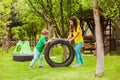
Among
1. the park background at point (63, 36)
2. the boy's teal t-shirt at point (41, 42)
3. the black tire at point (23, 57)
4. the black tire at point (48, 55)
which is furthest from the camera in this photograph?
the black tire at point (23, 57)

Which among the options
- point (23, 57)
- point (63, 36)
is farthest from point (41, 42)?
point (23, 57)

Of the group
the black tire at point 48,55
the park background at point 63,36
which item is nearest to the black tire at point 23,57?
the park background at point 63,36

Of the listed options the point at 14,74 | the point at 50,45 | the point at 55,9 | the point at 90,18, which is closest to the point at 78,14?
the point at 90,18

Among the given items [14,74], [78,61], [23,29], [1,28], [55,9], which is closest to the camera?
[14,74]

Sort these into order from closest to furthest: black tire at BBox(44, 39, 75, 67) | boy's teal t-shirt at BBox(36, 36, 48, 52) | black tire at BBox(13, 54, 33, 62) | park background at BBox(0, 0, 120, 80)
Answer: park background at BBox(0, 0, 120, 80) < boy's teal t-shirt at BBox(36, 36, 48, 52) < black tire at BBox(44, 39, 75, 67) < black tire at BBox(13, 54, 33, 62)

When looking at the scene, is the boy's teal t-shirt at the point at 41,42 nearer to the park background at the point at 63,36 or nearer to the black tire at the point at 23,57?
the park background at the point at 63,36

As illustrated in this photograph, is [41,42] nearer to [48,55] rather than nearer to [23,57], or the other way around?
[48,55]

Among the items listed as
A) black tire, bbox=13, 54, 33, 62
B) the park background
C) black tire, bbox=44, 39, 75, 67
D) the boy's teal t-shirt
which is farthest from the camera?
black tire, bbox=13, 54, 33, 62

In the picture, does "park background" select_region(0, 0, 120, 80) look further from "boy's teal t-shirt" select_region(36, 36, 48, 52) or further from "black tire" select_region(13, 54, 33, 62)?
"boy's teal t-shirt" select_region(36, 36, 48, 52)

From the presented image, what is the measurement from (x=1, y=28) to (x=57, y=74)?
17.0 m

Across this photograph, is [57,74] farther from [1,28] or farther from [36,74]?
[1,28]

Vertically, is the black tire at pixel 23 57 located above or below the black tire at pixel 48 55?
below

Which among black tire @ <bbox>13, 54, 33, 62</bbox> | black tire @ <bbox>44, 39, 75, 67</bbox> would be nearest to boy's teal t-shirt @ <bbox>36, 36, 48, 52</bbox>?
black tire @ <bbox>44, 39, 75, 67</bbox>

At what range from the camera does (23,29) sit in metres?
35.2
